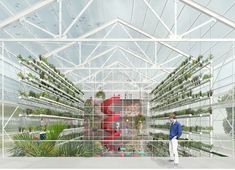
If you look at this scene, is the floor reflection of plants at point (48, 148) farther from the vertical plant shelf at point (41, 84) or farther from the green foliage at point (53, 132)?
the vertical plant shelf at point (41, 84)

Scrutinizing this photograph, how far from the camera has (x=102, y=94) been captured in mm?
19281

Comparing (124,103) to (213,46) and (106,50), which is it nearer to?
(106,50)

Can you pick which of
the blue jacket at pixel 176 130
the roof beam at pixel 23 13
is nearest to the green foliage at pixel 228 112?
the blue jacket at pixel 176 130

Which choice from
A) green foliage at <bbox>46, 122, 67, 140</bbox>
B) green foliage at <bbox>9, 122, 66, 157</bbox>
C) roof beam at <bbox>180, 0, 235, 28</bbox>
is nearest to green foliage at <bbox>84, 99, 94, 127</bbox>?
green foliage at <bbox>46, 122, 67, 140</bbox>

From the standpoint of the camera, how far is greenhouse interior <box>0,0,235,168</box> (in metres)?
10.9

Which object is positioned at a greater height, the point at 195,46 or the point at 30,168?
the point at 195,46

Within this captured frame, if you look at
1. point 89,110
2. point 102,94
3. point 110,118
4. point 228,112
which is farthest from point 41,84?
point 110,118

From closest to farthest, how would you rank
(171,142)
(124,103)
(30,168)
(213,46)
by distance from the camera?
(30,168)
(171,142)
(213,46)
(124,103)

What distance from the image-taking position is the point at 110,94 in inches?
890

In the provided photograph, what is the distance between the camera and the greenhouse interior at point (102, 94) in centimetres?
1093

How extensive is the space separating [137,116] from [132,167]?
12052mm

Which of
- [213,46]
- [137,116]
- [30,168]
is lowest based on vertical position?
[30,168]

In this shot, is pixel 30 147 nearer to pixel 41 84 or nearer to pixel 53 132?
pixel 53 132

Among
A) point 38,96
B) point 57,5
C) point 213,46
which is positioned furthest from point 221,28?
point 38,96
